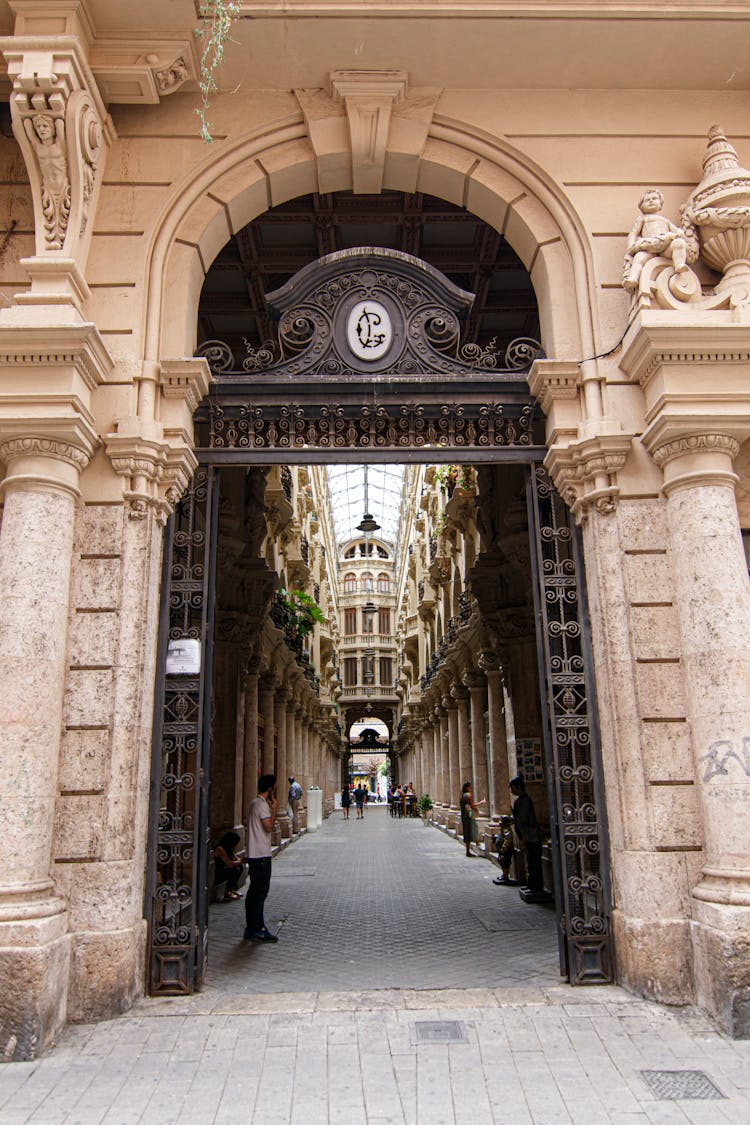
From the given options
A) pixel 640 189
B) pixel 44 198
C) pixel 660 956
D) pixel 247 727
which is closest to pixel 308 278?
pixel 44 198

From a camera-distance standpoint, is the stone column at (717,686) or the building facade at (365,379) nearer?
the stone column at (717,686)

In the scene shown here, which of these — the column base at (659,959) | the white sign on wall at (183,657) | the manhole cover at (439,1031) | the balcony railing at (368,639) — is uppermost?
the balcony railing at (368,639)

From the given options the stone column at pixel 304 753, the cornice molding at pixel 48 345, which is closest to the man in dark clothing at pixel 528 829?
the cornice molding at pixel 48 345

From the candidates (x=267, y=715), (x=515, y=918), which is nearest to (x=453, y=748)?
(x=267, y=715)

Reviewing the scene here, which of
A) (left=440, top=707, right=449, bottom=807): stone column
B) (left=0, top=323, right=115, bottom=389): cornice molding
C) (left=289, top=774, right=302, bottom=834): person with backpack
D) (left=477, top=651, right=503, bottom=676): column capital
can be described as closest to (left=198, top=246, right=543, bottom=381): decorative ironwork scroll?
(left=0, top=323, right=115, bottom=389): cornice molding

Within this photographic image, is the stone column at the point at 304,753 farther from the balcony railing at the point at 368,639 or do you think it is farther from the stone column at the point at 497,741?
the balcony railing at the point at 368,639

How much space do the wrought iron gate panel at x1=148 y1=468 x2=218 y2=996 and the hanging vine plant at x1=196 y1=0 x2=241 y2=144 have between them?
11.0ft

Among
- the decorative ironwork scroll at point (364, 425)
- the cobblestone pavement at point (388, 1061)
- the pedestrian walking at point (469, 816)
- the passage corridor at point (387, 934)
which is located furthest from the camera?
the pedestrian walking at point (469, 816)

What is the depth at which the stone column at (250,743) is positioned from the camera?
53.3 ft

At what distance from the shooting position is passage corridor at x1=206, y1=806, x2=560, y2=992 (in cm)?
665

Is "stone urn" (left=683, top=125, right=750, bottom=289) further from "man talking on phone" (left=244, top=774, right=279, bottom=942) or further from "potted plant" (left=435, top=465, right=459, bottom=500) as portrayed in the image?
"potted plant" (left=435, top=465, right=459, bottom=500)

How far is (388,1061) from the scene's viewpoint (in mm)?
4727

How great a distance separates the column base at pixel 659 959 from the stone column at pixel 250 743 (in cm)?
1127

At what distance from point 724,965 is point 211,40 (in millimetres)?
8067
